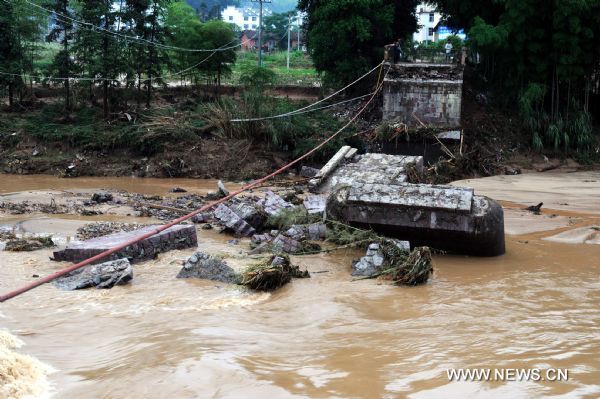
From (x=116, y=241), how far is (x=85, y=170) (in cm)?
1113

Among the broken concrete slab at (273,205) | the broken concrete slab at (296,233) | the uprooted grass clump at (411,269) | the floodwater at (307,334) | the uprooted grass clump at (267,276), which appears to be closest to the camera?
the floodwater at (307,334)

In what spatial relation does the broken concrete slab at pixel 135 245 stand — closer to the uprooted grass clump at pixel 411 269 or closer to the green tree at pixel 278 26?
the uprooted grass clump at pixel 411 269

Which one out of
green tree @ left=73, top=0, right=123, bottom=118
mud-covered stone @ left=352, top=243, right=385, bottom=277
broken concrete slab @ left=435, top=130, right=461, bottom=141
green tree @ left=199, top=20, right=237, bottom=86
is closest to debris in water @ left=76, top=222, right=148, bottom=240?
mud-covered stone @ left=352, top=243, right=385, bottom=277

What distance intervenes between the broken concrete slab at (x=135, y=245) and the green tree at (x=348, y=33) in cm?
1250

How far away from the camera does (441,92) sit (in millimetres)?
18141

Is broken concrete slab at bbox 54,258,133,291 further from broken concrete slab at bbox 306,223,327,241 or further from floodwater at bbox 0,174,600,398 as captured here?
broken concrete slab at bbox 306,223,327,241

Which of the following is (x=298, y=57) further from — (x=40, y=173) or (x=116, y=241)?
(x=116, y=241)

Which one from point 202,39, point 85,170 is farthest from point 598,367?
point 202,39

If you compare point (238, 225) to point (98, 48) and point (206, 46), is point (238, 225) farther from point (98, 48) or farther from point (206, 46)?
point (206, 46)

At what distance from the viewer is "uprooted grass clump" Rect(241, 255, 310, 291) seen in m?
6.61

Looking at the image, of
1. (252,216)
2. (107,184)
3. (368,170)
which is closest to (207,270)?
(252,216)

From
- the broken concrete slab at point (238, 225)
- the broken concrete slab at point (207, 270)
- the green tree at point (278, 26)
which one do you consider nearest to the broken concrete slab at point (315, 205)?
the broken concrete slab at point (238, 225)

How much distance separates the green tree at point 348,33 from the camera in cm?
1930

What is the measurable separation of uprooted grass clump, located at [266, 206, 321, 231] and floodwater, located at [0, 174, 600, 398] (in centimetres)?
167
